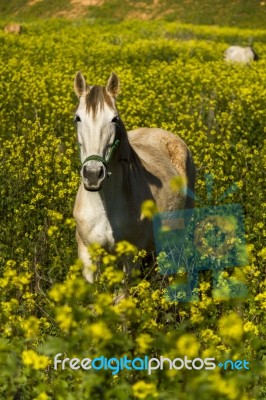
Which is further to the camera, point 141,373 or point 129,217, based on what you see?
point 129,217

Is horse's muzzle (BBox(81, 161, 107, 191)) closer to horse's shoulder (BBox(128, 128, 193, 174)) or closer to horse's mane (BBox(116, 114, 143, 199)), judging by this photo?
horse's mane (BBox(116, 114, 143, 199))

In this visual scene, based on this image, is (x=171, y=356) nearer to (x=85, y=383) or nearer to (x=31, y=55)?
(x=85, y=383)

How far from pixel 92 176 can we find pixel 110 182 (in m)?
0.64

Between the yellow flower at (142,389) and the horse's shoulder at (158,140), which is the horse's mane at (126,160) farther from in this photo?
the yellow flower at (142,389)

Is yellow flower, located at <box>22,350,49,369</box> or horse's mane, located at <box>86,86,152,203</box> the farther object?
horse's mane, located at <box>86,86,152,203</box>

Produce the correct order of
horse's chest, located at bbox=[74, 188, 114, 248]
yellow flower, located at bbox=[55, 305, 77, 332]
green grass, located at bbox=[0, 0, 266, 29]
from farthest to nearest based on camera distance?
green grass, located at bbox=[0, 0, 266, 29], horse's chest, located at bbox=[74, 188, 114, 248], yellow flower, located at bbox=[55, 305, 77, 332]

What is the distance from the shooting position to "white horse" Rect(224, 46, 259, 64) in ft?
84.1

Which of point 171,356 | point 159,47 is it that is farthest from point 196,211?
point 159,47

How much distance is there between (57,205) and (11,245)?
104cm

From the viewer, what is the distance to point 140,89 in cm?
1570

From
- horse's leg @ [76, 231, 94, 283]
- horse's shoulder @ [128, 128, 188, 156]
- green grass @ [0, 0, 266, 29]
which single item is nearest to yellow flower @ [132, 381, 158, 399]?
horse's leg @ [76, 231, 94, 283]

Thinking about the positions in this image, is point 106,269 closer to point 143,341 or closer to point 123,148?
point 143,341

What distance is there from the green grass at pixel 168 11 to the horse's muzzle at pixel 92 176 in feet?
147

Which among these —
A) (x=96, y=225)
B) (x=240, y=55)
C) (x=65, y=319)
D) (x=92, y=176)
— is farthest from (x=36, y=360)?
(x=240, y=55)
